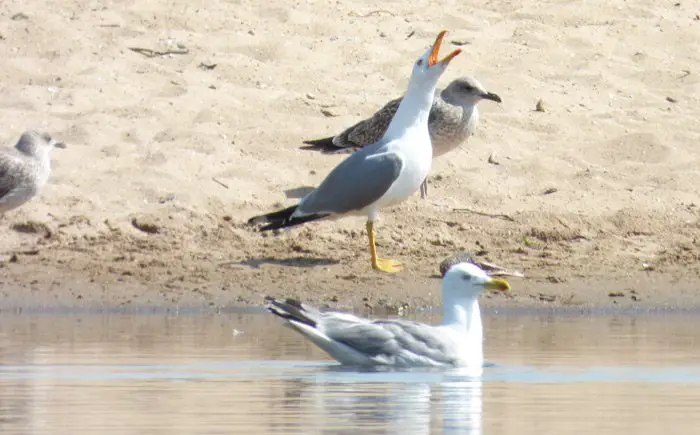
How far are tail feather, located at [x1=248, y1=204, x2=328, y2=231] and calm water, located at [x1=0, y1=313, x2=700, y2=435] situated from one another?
1.20m

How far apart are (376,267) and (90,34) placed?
4.63m

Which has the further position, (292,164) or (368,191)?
(292,164)

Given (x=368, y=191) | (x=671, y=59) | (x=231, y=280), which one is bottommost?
(x=231, y=280)

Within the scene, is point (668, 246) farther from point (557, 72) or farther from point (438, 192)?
point (557, 72)

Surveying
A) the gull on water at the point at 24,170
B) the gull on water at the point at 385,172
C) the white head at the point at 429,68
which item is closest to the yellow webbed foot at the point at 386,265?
the gull on water at the point at 385,172

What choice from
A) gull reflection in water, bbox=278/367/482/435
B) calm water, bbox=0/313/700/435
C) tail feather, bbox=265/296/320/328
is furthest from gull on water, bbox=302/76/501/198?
gull reflection in water, bbox=278/367/482/435

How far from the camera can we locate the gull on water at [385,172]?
12.5 meters

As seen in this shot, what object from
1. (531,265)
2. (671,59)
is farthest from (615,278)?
(671,59)

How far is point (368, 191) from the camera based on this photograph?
1259 cm

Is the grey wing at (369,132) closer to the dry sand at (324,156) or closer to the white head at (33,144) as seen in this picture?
the dry sand at (324,156)

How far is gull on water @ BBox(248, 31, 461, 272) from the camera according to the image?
1248 centimetres

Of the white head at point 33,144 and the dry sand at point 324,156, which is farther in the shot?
the white head at point 33,144

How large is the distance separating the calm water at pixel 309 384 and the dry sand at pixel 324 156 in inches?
45.5

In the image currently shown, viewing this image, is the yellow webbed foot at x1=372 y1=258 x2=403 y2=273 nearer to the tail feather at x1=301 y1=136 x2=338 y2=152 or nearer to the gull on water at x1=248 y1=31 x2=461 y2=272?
the gull on water at x1=248 y1=31 x2=461 y2=272
